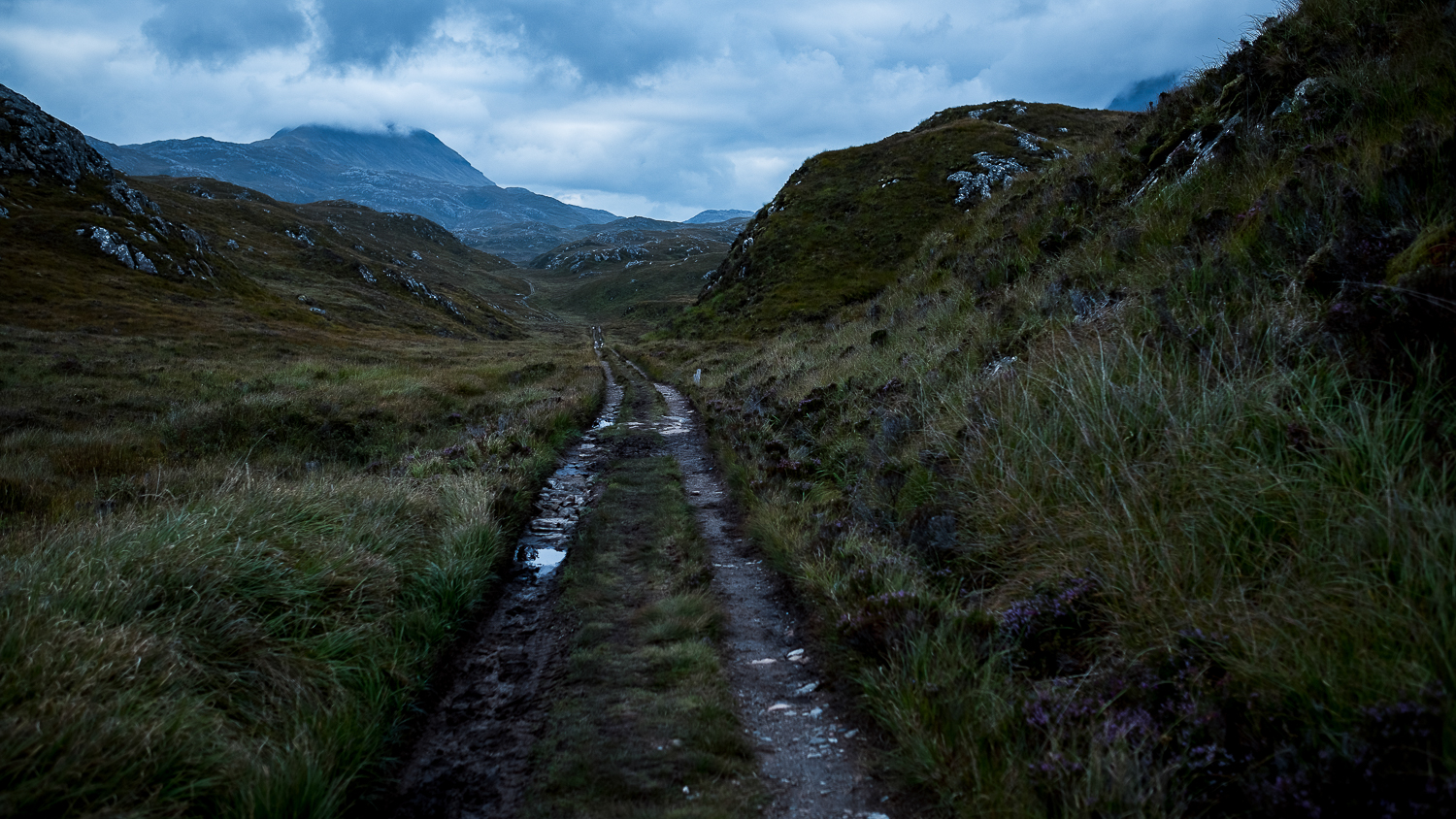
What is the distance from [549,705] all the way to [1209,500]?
4.70 meters

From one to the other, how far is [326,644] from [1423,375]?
711 cm

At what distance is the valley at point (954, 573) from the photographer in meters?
3.04

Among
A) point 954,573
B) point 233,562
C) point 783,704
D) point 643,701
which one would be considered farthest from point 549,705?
point 954,573

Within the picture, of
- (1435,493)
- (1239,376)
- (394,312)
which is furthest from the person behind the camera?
(394,312)

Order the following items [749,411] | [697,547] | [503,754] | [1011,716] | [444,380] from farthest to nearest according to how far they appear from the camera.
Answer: [444,380] → [749,411] → [697,547] → [503,754] → [1011,716]

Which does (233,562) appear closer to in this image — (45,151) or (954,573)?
(954,573)

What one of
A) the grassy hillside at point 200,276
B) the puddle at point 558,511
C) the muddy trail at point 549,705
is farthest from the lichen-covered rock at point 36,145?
the muddy trail at point 549,705

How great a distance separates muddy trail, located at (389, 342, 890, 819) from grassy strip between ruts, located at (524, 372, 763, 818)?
12 centimetres

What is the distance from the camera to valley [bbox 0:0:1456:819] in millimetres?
3041

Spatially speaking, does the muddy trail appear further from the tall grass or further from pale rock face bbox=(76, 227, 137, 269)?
pale rock face bbox=(76, 227, 137, 269)

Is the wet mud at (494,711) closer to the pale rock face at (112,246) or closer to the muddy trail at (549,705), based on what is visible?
the muddy trail at (549,705)

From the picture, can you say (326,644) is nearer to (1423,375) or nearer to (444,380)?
(1423,375)

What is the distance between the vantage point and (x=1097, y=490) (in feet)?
16.1

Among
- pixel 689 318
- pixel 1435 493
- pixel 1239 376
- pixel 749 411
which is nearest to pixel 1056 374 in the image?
pixel 1239 376
